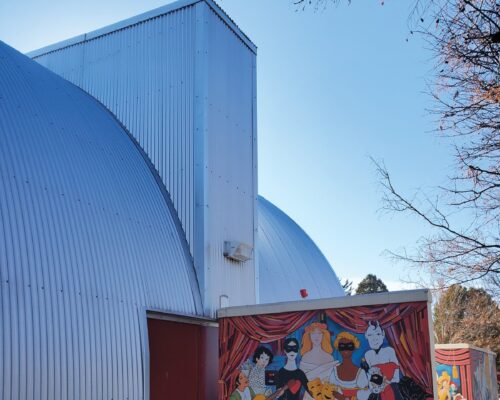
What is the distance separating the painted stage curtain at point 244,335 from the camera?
14.1 m

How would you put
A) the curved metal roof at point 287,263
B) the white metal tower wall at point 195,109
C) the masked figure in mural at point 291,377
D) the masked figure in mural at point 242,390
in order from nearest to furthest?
the masked figure in mural at point 291,377, the masked figure in mural at point 242,390, the white metal tower wall at point 195,109, the curved metal roof at point 287,263

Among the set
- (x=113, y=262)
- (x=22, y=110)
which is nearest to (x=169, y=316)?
(x=113, y=262)

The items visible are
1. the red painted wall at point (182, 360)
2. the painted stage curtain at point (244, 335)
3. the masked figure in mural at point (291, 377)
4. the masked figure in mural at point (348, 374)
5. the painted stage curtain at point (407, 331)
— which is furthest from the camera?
the painted stage curtain at point (244, 335)

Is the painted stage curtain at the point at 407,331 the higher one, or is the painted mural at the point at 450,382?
the painted stage curtain at the point at 407,331

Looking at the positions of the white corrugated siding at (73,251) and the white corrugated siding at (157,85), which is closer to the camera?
the white corrugated siding at (73,251)

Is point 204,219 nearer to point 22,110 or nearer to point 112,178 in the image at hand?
point 112,178

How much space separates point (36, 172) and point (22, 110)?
189cm

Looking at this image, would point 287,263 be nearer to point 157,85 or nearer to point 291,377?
point 157,85

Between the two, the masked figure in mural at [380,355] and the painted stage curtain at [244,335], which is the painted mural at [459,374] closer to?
the painted stage curtain at [244,335]

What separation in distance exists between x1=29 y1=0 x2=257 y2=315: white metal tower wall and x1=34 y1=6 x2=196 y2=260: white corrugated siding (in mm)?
28

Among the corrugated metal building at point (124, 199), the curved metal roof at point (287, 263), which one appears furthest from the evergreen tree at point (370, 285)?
the corrugated metal building at point (124, 199)

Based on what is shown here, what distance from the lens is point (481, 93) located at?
1070 cm

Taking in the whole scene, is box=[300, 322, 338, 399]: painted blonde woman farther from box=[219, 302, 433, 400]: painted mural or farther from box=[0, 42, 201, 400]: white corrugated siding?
box=[0, 42, 201, 400]: white corrugated siding

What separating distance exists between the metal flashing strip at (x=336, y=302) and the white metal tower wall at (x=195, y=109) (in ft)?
3.95
